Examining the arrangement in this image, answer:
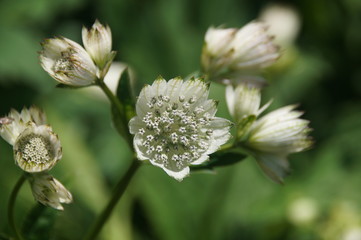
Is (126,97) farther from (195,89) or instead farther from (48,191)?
(48,191)

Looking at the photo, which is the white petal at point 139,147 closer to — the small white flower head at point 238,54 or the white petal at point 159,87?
the white petal at point 159,87

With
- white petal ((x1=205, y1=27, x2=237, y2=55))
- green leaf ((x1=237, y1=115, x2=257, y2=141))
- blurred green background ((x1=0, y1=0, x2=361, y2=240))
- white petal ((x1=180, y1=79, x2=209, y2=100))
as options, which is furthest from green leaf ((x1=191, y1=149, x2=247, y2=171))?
blurred green background ((x1=0, y1=0, x2=361, y2=240))

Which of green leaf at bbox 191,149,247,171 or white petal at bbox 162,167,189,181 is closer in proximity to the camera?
white petal at bbox 162,167,189,181

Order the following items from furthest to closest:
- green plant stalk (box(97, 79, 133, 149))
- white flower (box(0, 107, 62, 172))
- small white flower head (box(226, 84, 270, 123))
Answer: small white flower head (box(226, 84, 270, 123))
green plant stalk (box(97, 79, 133, 149))
white flower (box(0, 107, 62, 172))

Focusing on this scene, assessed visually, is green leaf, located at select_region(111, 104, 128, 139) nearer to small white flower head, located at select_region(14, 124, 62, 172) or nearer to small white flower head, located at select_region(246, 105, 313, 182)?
small white flower head, located at select_region(14, 124, 62, 172)

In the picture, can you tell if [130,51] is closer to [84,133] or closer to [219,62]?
[84,133]

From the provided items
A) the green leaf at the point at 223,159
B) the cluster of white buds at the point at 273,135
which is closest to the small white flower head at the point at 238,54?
the cluster of white buds at the point at 273,135

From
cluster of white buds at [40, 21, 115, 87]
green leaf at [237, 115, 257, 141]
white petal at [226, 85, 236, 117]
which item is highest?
cluster of white buds at [40, 21, 115, 87]
